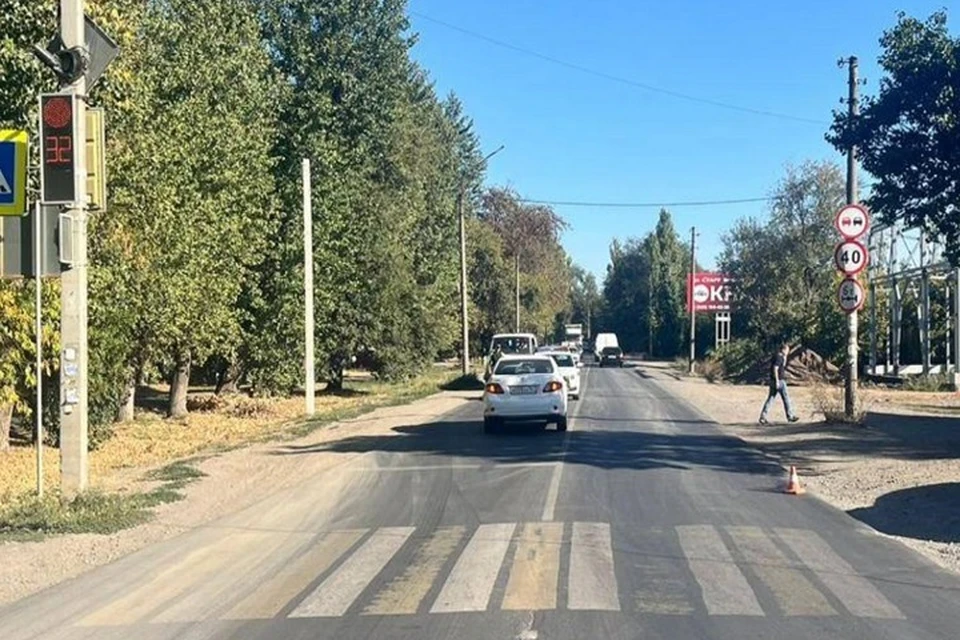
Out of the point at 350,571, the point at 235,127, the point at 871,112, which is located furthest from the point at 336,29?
the point at 350,571

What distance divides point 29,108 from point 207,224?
12.2 metres

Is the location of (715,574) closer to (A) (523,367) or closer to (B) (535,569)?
(B) (535,569)

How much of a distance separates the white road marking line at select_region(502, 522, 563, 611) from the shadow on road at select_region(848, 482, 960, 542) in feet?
11.5

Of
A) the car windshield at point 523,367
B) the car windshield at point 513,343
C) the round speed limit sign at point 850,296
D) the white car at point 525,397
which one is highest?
the round speed limit sign at point 850,296

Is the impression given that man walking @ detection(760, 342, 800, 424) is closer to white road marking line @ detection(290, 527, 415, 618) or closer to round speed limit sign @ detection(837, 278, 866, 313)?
round speed limit sign @ detection(837, 278, 866, 313)

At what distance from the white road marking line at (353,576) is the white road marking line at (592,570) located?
1659 mm

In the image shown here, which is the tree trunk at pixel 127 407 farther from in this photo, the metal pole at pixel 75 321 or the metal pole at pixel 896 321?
the metal pole at pixel 896 321

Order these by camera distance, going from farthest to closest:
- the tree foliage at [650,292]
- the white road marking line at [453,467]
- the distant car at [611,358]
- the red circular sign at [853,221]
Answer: the tree foliage at [650,292]
the distant car at [611,358]
the red circular sign at [853,221]
the white road marking line at [453,467]

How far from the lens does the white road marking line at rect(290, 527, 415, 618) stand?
24.8ft

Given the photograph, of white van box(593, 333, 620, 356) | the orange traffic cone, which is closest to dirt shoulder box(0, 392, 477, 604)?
the orange traffic cone

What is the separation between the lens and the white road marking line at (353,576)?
7.55m

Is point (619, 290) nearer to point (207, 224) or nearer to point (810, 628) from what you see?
point (207, 224)

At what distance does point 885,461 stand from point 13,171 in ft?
42.5

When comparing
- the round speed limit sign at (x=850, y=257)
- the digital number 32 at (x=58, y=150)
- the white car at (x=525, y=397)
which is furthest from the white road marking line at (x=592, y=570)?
the round speed limit sign at (x=850, y=257)
